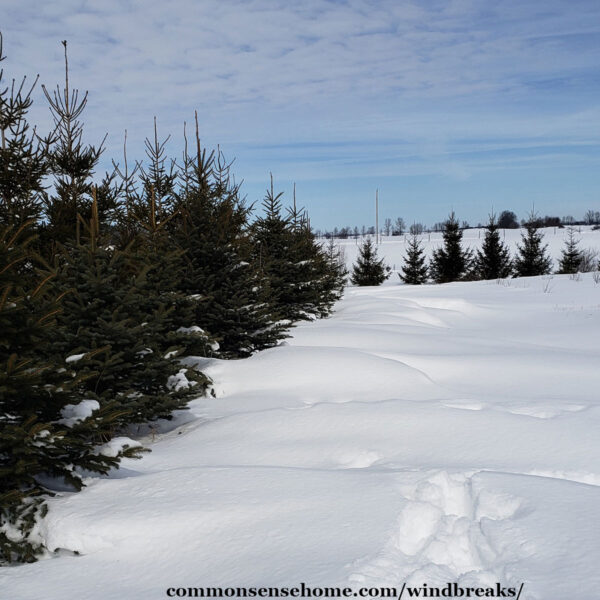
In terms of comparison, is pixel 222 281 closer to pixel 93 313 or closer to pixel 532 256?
pixel 93 313

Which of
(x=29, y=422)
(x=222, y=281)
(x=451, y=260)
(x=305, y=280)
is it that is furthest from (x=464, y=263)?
(x=29, y=422)

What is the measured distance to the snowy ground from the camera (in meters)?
2.37

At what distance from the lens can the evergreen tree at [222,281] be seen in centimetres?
723

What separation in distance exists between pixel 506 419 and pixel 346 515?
231 cm

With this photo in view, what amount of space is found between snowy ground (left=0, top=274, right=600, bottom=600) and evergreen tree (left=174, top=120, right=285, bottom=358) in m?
1.27

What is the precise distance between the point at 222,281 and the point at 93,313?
3.09 metres

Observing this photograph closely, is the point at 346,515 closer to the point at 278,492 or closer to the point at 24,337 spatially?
the point at 278,492

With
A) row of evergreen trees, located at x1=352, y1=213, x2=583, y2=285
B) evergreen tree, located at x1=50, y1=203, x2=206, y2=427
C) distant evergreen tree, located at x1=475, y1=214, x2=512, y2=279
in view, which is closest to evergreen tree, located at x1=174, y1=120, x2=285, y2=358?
evergreen tree, located at x1=50, y1=203, x2=206, y2=427

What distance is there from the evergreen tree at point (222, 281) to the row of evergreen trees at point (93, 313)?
21 mm

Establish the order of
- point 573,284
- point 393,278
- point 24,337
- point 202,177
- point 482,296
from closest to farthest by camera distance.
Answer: point 24,337, point 202,177, point 482,296, point 573,284, point 393,278

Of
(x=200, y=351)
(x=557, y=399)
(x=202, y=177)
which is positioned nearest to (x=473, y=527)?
(x=557, y=399)

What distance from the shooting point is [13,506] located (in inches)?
113

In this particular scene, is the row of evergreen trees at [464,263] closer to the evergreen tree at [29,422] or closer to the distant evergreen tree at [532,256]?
the distant evergreen tree at [532,256]

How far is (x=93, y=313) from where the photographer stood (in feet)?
14.5
